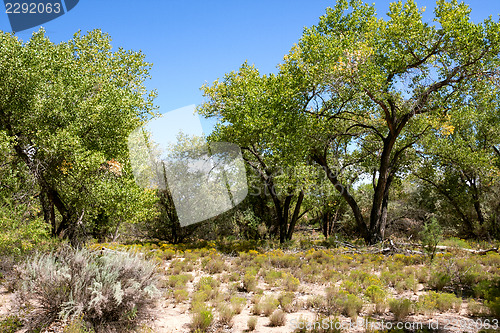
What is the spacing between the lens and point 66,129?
1005cm

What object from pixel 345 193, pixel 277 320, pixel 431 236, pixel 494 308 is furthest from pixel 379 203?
pixel 277 320

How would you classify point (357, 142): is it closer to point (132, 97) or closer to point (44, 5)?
point (132, 97)

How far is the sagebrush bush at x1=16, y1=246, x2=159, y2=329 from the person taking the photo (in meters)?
4.87

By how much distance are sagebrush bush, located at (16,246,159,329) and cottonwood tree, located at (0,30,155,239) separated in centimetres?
525

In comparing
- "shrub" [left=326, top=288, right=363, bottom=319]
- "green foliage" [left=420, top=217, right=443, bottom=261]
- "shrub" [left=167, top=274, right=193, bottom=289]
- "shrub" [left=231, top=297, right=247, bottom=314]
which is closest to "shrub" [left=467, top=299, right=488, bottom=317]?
"shrub" [left=326, top=288, right=363, bottom=319]

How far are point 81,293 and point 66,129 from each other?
264 inches

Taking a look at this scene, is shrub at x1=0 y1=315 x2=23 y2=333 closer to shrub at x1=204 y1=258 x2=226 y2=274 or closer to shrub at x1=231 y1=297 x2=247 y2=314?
shrub at x1=231 y1=297 x2=247 y2=314

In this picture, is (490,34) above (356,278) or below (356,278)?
above

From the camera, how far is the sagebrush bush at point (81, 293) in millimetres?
4871

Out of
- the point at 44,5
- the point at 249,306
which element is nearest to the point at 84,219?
the point at 44,5

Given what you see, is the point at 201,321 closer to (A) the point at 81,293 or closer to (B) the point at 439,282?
(A) the point at 81,293

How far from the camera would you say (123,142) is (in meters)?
12.0

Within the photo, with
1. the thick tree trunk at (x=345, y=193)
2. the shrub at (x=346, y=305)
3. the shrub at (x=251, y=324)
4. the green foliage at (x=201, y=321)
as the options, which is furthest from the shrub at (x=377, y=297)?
the thick tree trunk at (x=345, y=193)

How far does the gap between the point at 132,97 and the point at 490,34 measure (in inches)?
515
